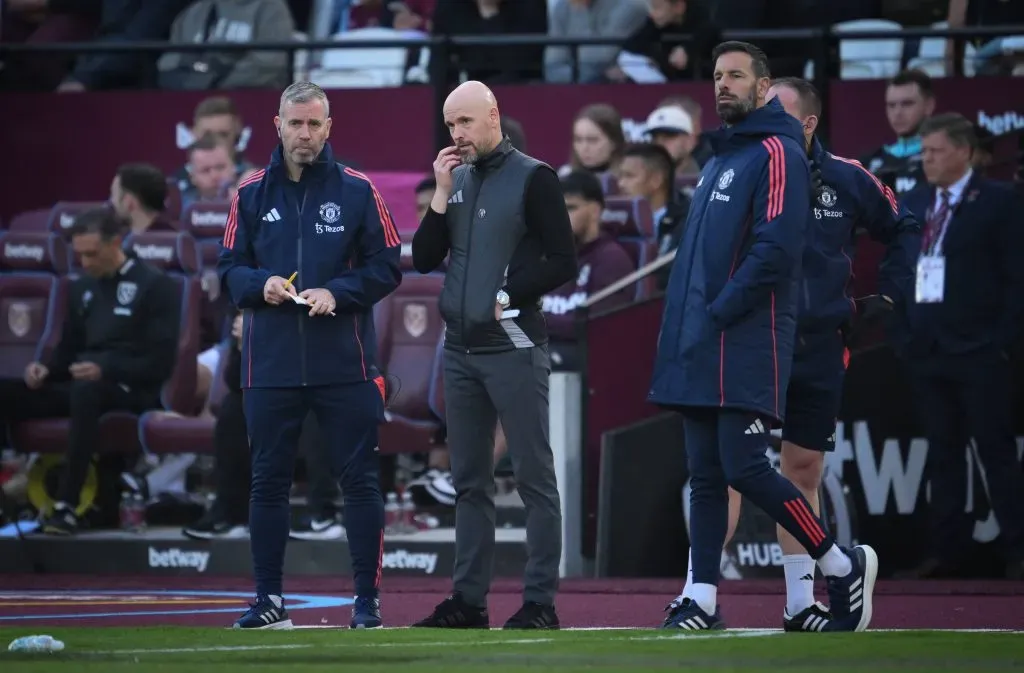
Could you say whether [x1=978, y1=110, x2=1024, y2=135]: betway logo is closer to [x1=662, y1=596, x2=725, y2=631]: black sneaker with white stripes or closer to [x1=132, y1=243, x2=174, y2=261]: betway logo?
[x1=132, y1=243, x2=174, y2=261]: betway logo

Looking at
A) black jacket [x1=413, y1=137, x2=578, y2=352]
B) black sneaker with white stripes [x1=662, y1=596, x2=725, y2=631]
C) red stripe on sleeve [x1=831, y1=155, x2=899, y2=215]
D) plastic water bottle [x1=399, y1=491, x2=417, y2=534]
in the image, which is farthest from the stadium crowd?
black sneaker with white stripes [x1=662, y1=596, x2=725, y2=631]

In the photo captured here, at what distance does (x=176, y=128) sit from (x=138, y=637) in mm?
8985

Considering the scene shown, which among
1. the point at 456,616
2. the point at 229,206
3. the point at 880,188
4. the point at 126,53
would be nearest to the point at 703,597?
the point at 456,616

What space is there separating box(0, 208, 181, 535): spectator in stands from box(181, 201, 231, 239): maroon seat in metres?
1.28

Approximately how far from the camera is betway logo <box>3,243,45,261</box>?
13.6 metres

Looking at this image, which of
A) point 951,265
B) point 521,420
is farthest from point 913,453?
point 521,420

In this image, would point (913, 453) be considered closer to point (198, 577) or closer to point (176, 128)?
point (198, 577)

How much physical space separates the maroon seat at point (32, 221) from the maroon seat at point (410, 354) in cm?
385

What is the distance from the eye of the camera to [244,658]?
607 centimetres

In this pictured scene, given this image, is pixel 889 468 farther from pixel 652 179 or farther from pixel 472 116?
pixel 472 116

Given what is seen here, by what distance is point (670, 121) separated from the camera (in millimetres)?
13133

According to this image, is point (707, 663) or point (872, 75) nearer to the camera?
point (707, 663)

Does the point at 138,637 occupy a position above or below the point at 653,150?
below

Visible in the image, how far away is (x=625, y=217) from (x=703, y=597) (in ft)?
17.8
